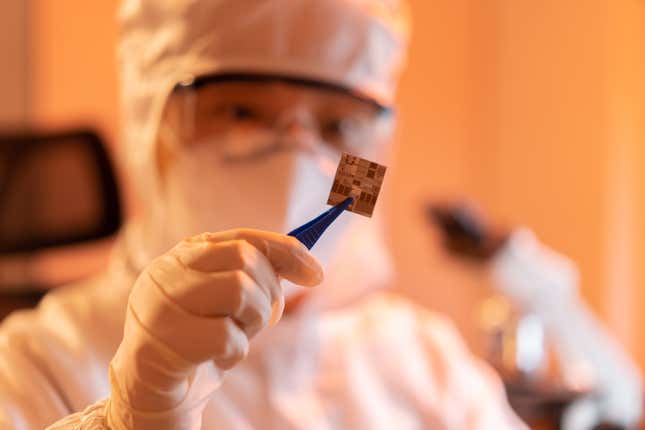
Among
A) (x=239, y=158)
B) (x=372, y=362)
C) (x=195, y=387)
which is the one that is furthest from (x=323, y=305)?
(x=195, y=387)

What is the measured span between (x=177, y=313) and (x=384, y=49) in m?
0.46

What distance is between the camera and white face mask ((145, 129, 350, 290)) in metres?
0.52

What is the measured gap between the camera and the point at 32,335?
1.96ft

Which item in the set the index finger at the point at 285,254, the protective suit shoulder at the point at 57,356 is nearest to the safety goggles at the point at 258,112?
the protective suit shoulder at the point at 57,356

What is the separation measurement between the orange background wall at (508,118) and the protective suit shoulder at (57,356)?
95cm

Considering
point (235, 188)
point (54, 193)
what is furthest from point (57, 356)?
point (54, 193)

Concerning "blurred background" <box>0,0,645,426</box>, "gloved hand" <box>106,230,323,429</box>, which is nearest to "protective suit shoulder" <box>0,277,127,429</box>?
"gloved hand" <box>106,230,323,429</box>

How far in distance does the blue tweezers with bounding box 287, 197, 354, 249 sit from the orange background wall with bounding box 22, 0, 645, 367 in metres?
1.19

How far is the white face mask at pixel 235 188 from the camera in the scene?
1.71 ft

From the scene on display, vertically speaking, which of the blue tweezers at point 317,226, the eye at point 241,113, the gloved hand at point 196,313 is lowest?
the gloved hand at point 196,313

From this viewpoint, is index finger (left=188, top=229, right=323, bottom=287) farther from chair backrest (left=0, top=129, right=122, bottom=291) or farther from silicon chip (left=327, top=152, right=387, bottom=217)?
chair backrest (left=0, top=129, right=122, bottom=291)

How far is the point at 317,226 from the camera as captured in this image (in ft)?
1.22

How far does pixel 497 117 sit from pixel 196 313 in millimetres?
1551

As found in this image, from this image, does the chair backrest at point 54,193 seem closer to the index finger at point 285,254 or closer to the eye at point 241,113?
the eye at point 241,113
